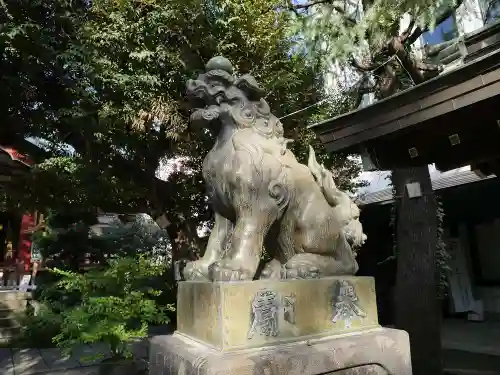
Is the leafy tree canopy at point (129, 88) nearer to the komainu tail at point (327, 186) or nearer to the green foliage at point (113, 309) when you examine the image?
the green foliage at point (113, 309)

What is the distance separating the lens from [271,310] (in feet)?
7.30

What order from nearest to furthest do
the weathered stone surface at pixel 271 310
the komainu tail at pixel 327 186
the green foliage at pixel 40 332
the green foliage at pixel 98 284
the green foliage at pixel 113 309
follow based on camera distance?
the weathered stone surface at pixel 271 310, the komainu tail at pixel 327 186, the green foliage at pixel 113 309, the green foliage at pixel 98 284, the green foliage at pixel 40 332

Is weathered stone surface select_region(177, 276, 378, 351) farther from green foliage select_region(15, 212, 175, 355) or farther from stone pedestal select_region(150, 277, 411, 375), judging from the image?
green foliage select_region(15, 212, 175, 355)

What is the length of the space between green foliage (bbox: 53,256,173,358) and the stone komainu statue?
259 centimetres

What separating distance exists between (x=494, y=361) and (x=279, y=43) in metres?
6.11

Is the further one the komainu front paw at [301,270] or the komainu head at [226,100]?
the komainu head at [226,100]

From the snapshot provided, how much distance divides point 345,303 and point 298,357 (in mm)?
511

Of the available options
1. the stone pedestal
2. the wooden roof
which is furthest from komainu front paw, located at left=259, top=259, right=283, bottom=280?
the wooden roof

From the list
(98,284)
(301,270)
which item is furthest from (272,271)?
(98,284)

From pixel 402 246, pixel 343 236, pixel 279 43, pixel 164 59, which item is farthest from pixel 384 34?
pixel 343 236

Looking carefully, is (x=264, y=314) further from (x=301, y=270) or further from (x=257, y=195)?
(x=257, y=195)

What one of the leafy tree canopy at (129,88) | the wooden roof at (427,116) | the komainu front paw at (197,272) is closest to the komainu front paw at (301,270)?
the komainu front paw at (197,272)

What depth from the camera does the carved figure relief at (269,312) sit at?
217cm

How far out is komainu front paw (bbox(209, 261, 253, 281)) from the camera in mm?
2189
